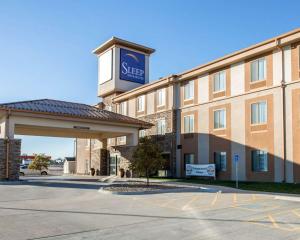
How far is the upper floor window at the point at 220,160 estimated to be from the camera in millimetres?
30984

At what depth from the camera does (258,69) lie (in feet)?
93.8

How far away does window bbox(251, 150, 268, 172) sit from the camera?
27311 millimetres

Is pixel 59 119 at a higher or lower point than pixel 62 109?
lower

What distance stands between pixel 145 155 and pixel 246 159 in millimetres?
8711

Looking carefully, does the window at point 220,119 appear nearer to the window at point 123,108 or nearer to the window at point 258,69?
the window at point 258,69

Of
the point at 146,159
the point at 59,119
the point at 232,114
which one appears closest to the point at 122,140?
the point at 59,119

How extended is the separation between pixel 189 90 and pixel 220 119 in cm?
506

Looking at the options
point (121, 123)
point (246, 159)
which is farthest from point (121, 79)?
point (246, 159)

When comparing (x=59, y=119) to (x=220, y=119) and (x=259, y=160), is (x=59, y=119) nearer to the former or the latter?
(x=220, y=119)

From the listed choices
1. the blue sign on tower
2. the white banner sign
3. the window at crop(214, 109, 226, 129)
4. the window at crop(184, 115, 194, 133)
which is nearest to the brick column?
the white banner sign

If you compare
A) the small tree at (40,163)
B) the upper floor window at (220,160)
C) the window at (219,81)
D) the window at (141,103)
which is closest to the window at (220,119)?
the window at (219,81)

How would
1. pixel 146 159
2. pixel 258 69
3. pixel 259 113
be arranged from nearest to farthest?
pixel 146 159
pixel 259 113
pixel 258 69

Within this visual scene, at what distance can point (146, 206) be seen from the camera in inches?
594

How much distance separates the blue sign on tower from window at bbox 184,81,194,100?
14.5 metres
